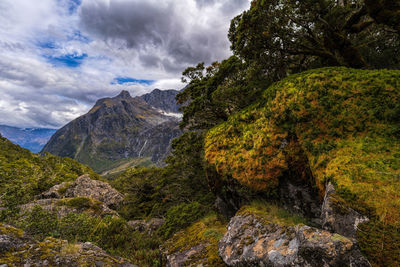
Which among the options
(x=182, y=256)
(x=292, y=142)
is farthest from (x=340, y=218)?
(x=182, y=256)

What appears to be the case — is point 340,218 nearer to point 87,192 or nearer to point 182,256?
point 182,256

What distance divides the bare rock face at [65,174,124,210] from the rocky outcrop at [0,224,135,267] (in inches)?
765

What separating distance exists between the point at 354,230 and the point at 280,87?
22.6 ft

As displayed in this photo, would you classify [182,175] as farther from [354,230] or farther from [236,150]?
[354,230]

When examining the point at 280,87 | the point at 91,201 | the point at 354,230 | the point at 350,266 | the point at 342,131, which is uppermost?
the point at 280,87

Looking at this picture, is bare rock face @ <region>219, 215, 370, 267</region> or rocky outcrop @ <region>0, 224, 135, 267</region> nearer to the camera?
bare rock face @ <region>219, 215, 370, 267</region>

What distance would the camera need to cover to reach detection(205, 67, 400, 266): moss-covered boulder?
3.90 m

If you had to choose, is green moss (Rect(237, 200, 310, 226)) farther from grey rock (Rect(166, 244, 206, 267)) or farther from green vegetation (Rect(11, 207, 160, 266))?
green vegetation (Rect(11, 207, 160, 266))

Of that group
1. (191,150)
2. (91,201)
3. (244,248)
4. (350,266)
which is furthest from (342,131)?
(91,201)

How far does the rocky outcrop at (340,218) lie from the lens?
400cm

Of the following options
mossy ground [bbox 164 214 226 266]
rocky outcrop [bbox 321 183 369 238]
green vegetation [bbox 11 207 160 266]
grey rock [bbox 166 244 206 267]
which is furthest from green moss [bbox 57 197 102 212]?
rocky outcrop [bbox 321 183 369 238]

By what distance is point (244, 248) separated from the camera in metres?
5.58

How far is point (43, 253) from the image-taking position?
5102mm

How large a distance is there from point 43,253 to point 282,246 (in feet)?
23.6
